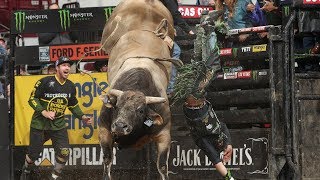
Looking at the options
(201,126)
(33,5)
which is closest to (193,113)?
(201,126)

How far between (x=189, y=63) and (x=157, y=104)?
1732 mm

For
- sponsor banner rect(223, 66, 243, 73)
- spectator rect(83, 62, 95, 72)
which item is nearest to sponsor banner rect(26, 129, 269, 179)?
sponsor banner rect(223, 66, 243, 73)

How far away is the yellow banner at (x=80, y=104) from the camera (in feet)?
35.7

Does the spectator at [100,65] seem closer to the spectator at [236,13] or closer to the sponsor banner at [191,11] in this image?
the sponsor banner at [191,11]

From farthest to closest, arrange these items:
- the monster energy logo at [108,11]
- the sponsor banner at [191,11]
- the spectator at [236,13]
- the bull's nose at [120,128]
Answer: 1. the sponsor banner at [191,11]
2. the monster energy logo at [108,11]
3. the spectator at [236,13]
4. the bull's nose at [120,128]

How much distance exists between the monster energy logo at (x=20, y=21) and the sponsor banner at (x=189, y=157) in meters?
1.86

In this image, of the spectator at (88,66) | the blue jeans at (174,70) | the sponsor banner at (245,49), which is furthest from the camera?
the spectator at (88,66)

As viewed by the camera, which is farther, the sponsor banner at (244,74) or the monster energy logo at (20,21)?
the monster energy logo at (20,21)

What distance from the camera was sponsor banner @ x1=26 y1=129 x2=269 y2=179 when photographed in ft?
31.6

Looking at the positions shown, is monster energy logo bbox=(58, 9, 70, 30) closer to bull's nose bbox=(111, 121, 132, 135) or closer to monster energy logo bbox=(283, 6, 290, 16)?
monster energy logo bbox=(283, 6, 290, 16)

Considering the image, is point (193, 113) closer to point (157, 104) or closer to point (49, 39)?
point (157, 104)

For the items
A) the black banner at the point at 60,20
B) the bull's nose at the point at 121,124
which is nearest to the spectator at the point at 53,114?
the black banner at the point at 60,20

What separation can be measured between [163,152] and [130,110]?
34.4 inches

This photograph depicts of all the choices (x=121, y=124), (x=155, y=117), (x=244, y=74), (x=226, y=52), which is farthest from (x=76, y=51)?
(x=121, y=124)
